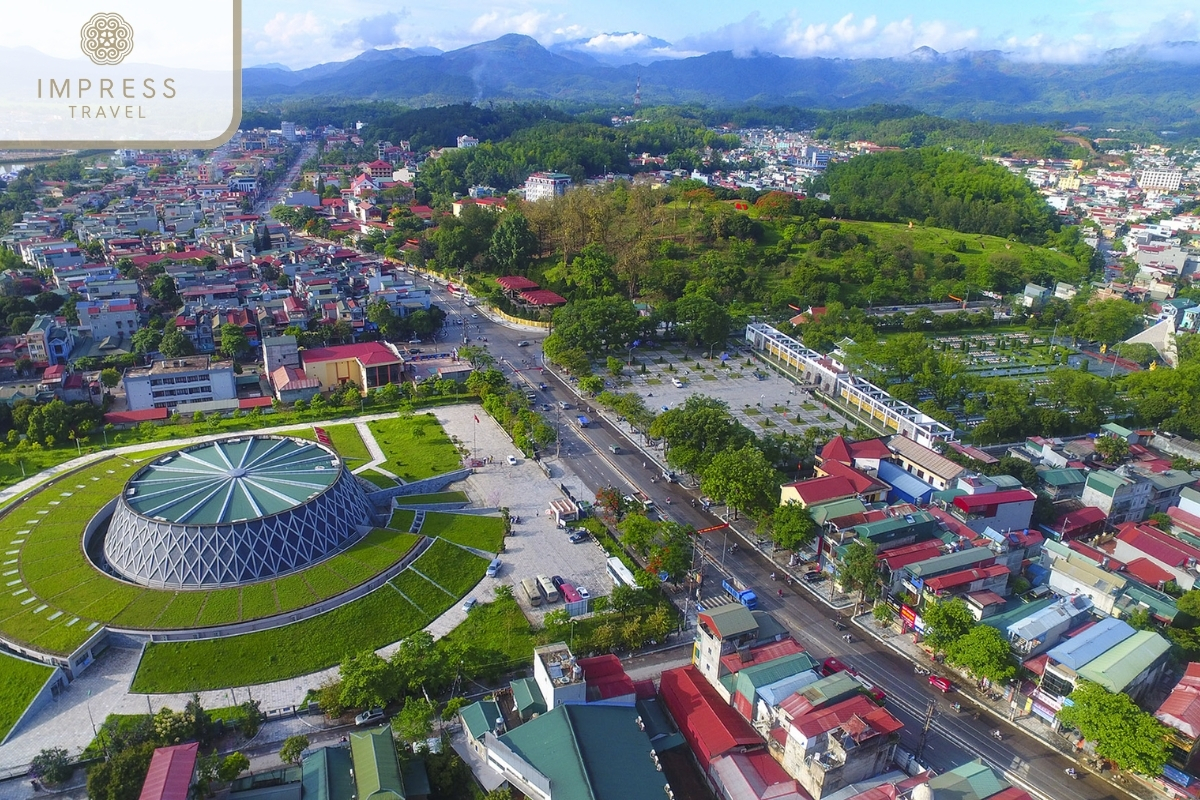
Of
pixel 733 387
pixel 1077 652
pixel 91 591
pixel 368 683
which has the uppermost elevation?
pixel 733 387

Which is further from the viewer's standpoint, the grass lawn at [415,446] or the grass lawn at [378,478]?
the grass lawn at [415,446]

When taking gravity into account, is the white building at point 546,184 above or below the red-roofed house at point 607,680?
above

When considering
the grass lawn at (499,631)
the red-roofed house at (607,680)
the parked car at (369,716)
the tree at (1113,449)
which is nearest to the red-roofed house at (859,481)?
the tree at (1113,449)

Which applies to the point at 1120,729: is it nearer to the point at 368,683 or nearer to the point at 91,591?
the point at 368,683

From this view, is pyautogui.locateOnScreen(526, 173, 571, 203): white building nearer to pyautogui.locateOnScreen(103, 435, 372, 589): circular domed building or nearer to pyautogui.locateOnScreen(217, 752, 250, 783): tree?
pyautogui.locateOnScreen(103, 435, 372, 589): circular domed building

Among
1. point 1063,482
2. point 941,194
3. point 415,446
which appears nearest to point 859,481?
point 1063,482

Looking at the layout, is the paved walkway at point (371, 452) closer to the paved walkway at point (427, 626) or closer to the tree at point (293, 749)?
the paved walkway at point (427, 626)
